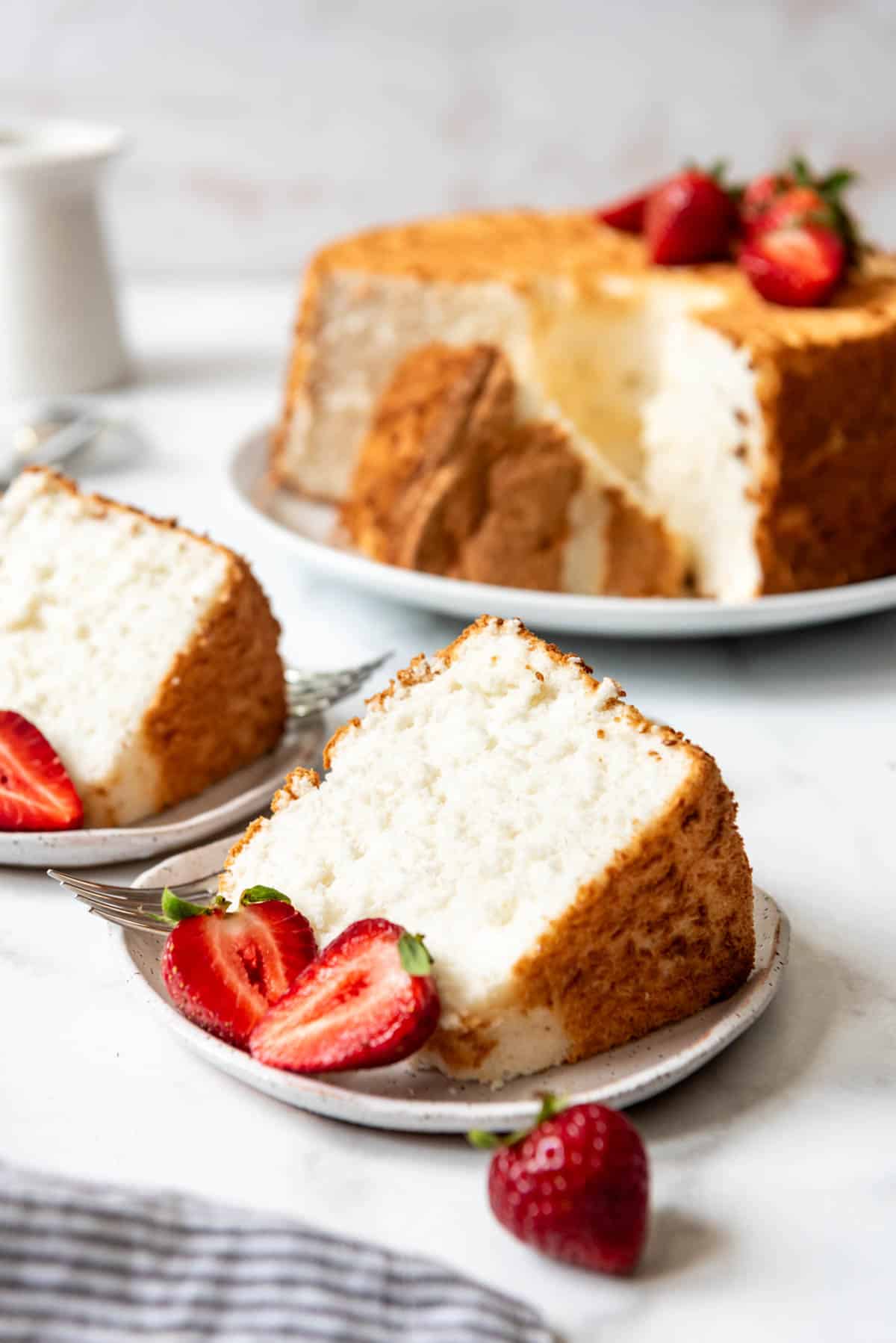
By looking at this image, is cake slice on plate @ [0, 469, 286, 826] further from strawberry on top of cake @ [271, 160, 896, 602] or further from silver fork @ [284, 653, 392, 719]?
strawberry on top of cake @ [271, 160, 896, 602]

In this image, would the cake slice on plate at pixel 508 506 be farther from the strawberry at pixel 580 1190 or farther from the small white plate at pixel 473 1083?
the strawberry at pixel 580 1190

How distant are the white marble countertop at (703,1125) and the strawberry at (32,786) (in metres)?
0.09

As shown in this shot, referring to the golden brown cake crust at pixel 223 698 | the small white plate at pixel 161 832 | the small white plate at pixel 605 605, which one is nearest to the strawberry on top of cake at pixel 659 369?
the small white plate at pixel 605 605

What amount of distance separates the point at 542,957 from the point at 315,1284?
14.7 inches

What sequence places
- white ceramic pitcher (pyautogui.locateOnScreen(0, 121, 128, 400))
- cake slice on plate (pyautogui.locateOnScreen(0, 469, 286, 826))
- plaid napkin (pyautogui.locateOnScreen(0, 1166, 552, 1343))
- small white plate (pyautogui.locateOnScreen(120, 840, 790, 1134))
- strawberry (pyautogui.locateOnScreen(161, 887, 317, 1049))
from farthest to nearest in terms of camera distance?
white ceramic pitcher (pyautogui.locateOnScreen(0, 121, 128, 400)), cake slice on plate (pyautogui.locateOnScreen(0, 469, 286, 826)), strawberry (pyautogui.locateOnScreen(161, 887, 317, 1049)), small white plate (pyautogui.locateOnScreen(120, 840, 790, 1134)), plaid napkin (pyautogui.locateOnScreen(0, 1166, 552, 1343))

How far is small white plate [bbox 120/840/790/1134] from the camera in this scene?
143 centimetres

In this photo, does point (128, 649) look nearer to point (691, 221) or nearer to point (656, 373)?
point (656, 373)

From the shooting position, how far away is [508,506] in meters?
2.81

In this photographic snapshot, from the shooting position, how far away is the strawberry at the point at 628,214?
3.40 m

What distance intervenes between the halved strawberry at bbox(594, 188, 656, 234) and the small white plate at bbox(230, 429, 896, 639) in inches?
43.2

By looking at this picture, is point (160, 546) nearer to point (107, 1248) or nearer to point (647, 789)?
point (647, 789)

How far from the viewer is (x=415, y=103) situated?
4.95m

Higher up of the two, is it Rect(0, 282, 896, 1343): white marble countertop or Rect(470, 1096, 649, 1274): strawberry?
Rect(470, 1096, 649, 1274): strawberry

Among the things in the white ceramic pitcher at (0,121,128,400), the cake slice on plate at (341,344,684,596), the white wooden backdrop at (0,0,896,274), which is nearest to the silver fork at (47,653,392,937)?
the cake slice on plate at (341,344,684,596)
